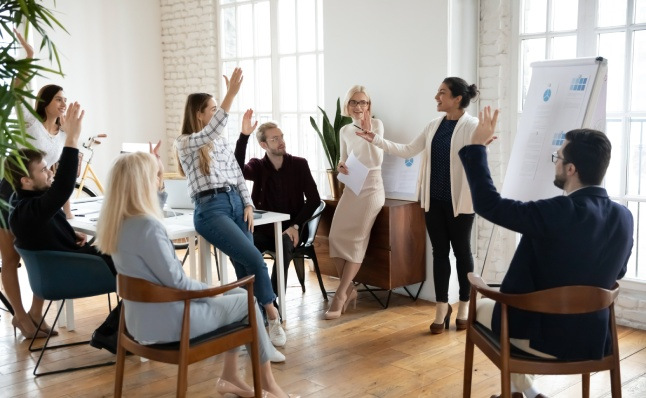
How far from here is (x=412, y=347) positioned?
4.36 m

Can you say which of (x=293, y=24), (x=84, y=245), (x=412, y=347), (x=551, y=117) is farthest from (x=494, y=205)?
(x=293, y=24)

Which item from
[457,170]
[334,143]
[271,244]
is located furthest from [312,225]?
[457,170]

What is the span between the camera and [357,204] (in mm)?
5035

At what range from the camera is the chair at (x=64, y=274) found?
390 cm

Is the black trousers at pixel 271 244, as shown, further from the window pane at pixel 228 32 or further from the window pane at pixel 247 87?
the window pane at pixel 228 32

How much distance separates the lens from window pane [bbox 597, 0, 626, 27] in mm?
4516

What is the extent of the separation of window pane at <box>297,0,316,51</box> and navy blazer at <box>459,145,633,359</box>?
436 cm

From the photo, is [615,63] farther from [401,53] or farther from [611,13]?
[401,53]

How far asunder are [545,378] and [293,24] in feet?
14.5

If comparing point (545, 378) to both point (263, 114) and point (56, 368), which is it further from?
point (263, 114)

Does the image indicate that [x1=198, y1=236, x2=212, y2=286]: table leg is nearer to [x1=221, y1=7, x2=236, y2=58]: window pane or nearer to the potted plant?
the potted plant

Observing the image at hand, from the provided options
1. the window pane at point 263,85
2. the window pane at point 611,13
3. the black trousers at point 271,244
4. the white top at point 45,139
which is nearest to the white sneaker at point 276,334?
the black trousers at point 271,244

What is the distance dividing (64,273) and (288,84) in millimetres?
3728

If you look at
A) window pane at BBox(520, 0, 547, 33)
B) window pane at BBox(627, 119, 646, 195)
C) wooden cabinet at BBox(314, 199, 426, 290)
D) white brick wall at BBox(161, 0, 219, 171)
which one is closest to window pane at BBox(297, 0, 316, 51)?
white brick wall at BBox(161, 0, 219, 171)
